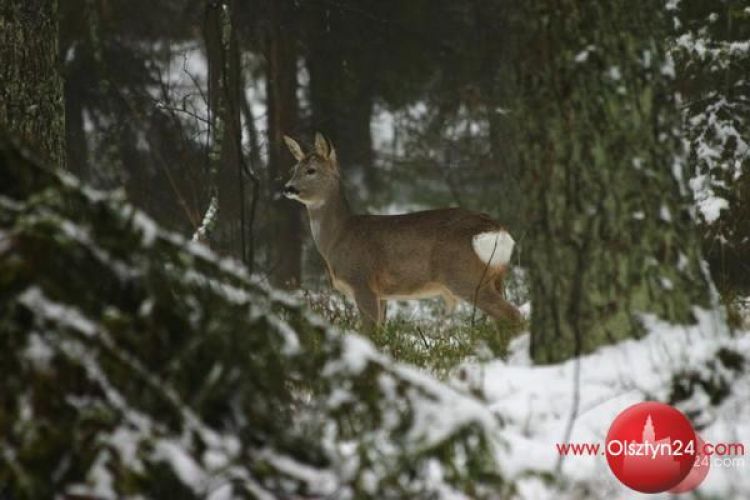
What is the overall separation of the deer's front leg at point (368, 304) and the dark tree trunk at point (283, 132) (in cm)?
433

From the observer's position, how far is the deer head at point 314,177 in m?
9.20

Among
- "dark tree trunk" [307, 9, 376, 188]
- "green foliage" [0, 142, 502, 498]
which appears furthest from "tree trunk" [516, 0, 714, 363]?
"dark tree trunk" [307, 9, 376, 188]

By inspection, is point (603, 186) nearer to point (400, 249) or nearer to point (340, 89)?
point (400, 249)

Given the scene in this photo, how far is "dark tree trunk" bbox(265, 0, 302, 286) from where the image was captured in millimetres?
13078

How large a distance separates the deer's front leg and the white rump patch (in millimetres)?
877

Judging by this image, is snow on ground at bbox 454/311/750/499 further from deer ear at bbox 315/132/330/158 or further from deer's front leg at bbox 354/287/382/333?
deer ear at bbox 315/132/330/158

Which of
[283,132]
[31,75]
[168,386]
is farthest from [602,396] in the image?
[283,132]

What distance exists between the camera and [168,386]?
2.99 m

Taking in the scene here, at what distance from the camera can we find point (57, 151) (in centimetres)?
611

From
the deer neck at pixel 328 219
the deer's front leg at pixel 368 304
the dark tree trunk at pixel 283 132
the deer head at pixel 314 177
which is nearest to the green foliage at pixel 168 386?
the deer's front leg at pixel 368 304

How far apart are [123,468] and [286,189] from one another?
20.9 ft

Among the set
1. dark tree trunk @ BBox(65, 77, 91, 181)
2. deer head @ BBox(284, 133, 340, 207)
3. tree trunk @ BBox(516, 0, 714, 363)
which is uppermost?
dark tree trunk @ BBox(65, 77, 91, 181)

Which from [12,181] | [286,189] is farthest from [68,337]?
[286,189]

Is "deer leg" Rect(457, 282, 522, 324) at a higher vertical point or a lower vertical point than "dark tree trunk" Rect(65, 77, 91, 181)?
lower
